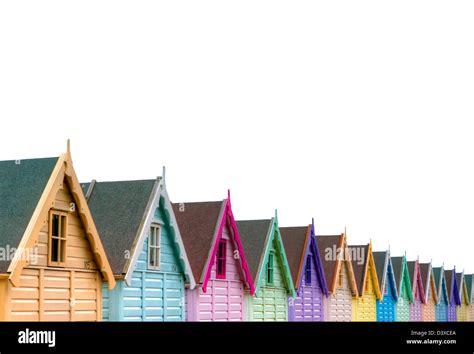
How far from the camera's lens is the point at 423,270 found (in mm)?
65250

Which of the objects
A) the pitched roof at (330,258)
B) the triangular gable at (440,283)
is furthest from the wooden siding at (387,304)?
the triangular gable at (440,283)

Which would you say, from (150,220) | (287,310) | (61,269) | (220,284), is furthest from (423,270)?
(61,269)

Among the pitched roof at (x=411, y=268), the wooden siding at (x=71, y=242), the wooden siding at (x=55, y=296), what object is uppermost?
the pitched roof at (x=411, y=268)

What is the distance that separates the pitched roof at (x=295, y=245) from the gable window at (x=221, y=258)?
735 centimetres

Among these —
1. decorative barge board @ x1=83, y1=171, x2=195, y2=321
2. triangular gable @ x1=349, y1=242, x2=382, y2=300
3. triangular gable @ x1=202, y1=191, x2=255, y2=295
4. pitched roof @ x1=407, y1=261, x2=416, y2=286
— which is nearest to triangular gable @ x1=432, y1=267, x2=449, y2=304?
pitched roof @ x1=407, y1=261, x2=416, y2=286

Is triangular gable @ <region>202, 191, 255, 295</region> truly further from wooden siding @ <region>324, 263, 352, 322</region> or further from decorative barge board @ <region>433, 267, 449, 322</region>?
decorative barge board @ <region>433, 267, 449, 322</region>

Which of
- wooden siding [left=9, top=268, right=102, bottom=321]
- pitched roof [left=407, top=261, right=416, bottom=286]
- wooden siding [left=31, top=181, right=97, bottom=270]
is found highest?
pitched roof [left=407, top=261, right=416, bottom=286]

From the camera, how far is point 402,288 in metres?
57.5

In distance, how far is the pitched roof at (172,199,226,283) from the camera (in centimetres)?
2930

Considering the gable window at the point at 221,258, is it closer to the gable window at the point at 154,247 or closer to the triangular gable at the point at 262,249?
the triangular gable at the point at 262,249

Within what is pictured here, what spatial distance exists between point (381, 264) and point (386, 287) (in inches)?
64.0

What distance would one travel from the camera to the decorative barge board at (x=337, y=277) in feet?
139

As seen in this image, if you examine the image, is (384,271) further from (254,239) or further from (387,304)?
(254,239)
